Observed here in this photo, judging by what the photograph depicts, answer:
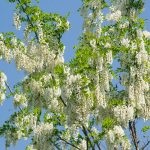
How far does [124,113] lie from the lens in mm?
19641

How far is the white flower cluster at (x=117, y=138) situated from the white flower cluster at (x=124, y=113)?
0.55 metres

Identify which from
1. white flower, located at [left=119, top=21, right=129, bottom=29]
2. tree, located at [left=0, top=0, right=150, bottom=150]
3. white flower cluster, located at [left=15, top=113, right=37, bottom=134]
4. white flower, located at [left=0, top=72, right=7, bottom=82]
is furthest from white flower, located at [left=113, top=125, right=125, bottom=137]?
white flower, located at [left=0, top=72, right=7, bottom=82]

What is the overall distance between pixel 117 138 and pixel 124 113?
0.96 meters

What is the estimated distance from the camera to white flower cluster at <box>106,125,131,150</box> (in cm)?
1912

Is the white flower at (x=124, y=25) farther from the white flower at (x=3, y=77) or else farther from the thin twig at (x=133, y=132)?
the white flower at (x=3, y=77)

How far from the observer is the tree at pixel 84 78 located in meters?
19.5

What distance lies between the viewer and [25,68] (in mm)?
21281

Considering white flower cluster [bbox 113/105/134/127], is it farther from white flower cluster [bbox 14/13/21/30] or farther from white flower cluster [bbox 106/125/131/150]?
white flower cluster [bbox 14/13/21/30]

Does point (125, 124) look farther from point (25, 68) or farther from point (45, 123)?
point (25, 68)

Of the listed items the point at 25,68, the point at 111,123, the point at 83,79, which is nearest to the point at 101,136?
the point at 111,123

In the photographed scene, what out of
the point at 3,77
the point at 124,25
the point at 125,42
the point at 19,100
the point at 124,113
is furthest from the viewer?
the point at 3,77

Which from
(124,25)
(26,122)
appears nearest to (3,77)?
(26,122)

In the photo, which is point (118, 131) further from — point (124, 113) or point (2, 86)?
point (2, 86)

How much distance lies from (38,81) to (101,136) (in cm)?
330
